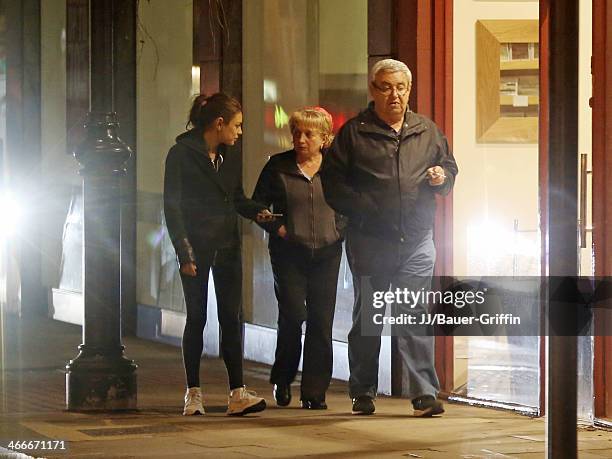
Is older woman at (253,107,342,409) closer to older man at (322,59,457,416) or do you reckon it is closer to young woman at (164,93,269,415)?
older man at (322,59,457,416)

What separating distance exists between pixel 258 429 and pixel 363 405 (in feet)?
3.22

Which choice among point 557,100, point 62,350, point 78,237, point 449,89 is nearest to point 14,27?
point 78,237

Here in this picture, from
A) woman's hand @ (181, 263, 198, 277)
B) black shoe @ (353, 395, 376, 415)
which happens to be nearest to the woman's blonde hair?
woman's hand @ (181, 263, 198, 277)

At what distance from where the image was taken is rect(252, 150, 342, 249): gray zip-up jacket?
965 cm

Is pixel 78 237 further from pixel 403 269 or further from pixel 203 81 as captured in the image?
pixel 403 269

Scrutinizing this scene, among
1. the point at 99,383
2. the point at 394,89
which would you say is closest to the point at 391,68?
the point at 394,89

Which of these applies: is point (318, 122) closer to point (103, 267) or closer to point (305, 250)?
point (305, 250)

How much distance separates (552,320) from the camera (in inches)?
184

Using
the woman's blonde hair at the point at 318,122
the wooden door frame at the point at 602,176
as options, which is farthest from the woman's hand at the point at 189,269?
the wooden door frame at the point at 602,176

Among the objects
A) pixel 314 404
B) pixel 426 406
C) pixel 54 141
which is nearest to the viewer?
pixel 426 406

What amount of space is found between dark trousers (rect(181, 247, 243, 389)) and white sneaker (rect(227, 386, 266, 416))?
0.07 metres

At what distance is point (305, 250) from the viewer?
9.75 metres

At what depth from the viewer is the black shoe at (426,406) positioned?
951 cm

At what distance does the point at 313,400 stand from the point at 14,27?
954 cm
